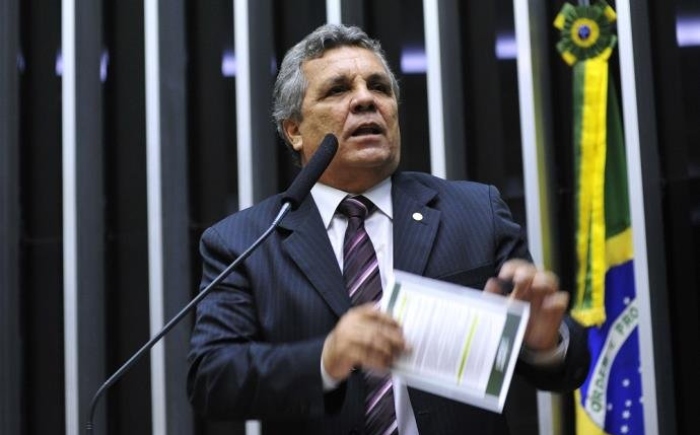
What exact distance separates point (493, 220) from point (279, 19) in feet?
5.78

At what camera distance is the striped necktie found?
5.36 feet

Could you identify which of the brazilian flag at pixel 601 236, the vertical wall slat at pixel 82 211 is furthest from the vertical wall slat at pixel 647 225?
the vertical wall slat at pixel 82 211

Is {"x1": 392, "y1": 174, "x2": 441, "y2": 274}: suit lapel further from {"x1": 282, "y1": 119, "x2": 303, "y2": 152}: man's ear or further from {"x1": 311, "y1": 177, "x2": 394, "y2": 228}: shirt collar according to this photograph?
{"x1": 282, "y1": 119, "x2": 303, "y2": 152}: man's ear

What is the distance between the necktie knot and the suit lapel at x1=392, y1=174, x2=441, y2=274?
6 cm

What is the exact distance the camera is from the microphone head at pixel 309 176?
161cm

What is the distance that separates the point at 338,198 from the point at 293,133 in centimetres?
29

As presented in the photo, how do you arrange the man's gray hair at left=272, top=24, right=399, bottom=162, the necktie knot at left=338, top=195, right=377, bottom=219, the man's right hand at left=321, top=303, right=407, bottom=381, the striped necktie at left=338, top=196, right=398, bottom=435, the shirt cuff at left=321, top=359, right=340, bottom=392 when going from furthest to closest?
1. the man's gray hair at left=272, top=24, right=399, bottom=162
2. the necktie knot at left=338, top=195, right=377, bottom=219
3. the striped necktie at left=338, top=196, right=398, bottom=435
4. the shirt cuff at left=321, top=359, right=340, bottom=392
5. the man's right hand at left=321, top=303, right=407, bottom=381

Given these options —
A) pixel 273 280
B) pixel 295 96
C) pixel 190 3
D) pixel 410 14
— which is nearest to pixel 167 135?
pixel 190 3

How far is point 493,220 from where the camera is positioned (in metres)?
1.81

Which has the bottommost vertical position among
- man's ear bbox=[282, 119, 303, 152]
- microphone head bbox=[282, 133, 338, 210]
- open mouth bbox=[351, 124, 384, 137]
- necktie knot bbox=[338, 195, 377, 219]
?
necktie knot bbox=[338, 195, 377, 219]

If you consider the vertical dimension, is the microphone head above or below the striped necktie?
above

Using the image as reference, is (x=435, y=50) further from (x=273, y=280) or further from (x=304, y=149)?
(x=273, y=280)

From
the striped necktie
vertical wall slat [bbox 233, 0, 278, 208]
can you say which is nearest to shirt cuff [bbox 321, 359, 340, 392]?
the striped necktie

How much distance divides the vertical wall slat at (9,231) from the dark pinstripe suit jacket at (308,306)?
166 cm
